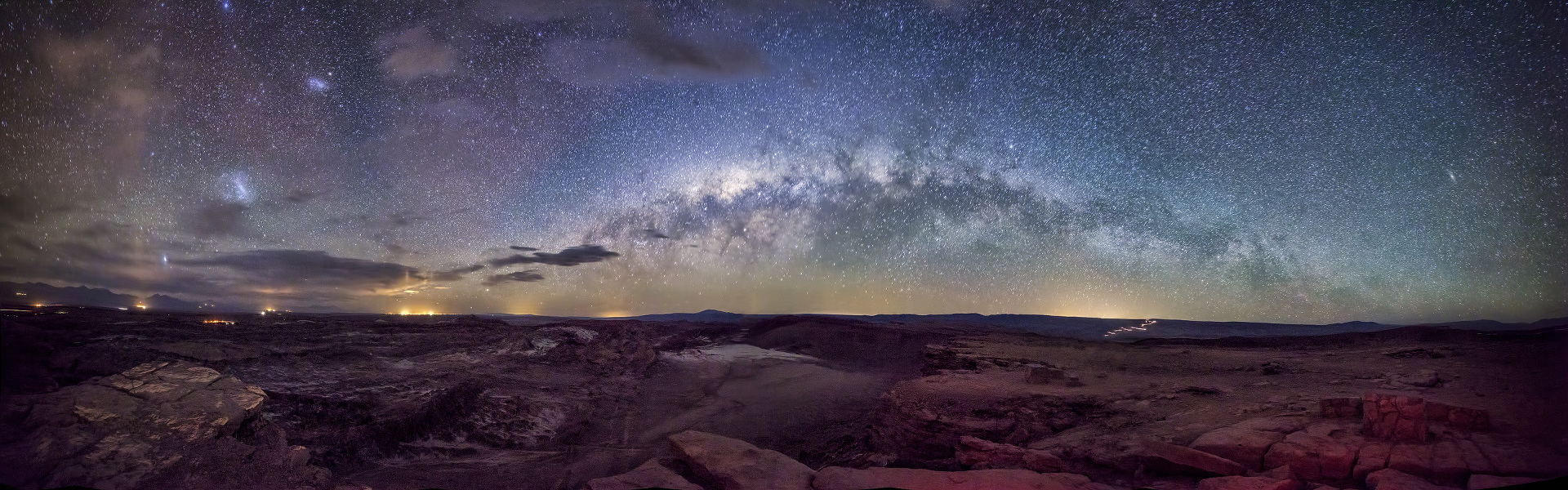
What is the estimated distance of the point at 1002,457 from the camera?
26.3 ft

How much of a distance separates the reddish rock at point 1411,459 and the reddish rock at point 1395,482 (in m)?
0.09

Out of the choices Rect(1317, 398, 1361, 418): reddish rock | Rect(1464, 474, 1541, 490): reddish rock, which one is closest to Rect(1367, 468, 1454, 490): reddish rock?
Rect(1464, 474, 1541, 490): reddish rock

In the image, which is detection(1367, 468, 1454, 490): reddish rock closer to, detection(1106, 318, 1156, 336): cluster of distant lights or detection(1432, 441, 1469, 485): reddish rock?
detection(1432, 441, 1469, 485): reddish rock

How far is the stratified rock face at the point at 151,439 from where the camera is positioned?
4977 mm

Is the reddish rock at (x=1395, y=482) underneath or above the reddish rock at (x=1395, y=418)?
underneath

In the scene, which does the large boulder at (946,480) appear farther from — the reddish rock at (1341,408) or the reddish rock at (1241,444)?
Result: the reddish rock at (1341,408)

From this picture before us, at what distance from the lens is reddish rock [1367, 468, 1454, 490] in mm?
4828

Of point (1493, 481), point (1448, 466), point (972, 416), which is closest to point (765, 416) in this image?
point (972, 416)

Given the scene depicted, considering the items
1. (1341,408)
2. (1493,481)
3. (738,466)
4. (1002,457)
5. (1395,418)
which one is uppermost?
(1395,418)

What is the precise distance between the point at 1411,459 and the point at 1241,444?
1.35 meters

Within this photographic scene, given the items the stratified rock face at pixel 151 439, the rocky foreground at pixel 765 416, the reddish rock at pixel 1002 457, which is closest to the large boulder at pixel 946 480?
the rocky foreground at pixel 765 416

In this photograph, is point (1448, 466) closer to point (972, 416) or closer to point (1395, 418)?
point (1395, 418)

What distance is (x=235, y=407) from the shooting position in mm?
6672

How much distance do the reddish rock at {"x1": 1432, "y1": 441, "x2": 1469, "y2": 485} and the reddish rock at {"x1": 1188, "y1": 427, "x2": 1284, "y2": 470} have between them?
4.05 feet
